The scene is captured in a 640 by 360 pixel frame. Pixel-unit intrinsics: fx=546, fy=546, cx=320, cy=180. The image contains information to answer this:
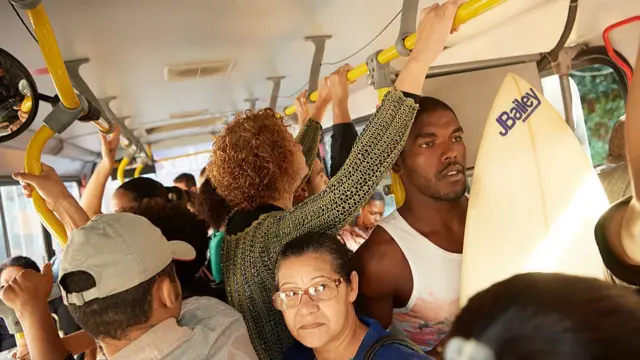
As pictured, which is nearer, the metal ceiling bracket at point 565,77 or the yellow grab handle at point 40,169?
the yellow grab handle at point 40,169

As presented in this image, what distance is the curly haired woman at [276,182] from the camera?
143 centimetres

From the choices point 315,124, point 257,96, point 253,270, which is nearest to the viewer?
point 253,270

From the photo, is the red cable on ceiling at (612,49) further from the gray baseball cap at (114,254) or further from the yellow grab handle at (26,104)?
the yellow grab handle at (26,104)

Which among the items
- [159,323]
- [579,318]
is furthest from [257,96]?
[579,318]

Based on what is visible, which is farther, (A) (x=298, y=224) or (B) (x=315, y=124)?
(B) (x=315, y=124)

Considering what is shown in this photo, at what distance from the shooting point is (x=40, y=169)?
5.87 feet

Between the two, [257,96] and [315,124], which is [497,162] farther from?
[257,96]

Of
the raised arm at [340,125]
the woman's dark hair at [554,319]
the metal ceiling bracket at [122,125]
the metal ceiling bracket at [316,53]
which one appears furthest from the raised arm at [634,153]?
the metal ceiling bracket at [122,125]

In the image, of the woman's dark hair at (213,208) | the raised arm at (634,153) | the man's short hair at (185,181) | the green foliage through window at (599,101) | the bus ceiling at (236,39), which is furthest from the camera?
the man's short hair at (185,181)

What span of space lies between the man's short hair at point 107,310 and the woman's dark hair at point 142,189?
1306 mm

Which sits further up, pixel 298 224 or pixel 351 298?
pixel 298 224

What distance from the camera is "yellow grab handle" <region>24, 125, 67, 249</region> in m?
1.72

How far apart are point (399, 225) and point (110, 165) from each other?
141 centimetres

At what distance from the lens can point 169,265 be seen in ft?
4.74
